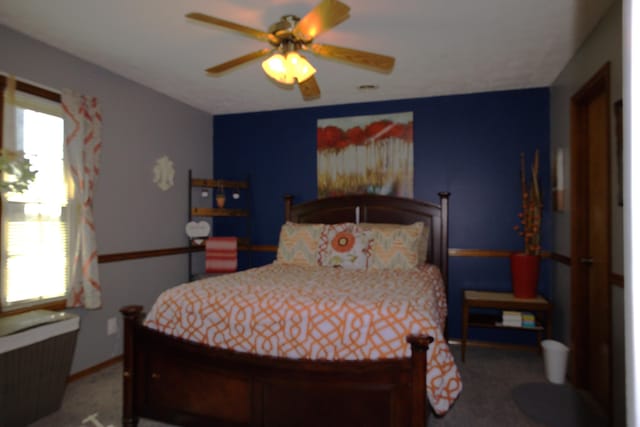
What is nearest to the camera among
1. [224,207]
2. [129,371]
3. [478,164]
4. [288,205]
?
[129,371]

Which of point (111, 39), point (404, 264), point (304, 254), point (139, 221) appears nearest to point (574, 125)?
point (404, 264)

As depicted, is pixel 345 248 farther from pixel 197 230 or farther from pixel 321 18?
pixel 321 18

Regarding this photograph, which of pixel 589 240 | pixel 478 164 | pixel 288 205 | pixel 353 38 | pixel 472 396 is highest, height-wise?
pixel 353 38

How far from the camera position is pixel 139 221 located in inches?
149

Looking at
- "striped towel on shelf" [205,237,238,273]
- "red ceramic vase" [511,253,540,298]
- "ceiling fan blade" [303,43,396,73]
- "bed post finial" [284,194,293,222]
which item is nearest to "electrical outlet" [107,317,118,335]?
"striped towel on shelf" [205,237,238,273]

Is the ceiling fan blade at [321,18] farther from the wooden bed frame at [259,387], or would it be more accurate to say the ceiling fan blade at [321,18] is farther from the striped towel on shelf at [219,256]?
the striped towel on shelf at [219,256]

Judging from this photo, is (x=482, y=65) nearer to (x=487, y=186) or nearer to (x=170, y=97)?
(x=487, y=186)

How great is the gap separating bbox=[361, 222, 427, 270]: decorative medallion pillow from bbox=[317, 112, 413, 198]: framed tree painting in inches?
30.3

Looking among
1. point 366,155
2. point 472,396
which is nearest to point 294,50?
point 366,155

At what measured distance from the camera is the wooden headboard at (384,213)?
13.2 ft

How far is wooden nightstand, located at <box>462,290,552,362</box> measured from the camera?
11.1 ft

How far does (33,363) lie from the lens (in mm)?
2371

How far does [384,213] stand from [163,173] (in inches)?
91.8

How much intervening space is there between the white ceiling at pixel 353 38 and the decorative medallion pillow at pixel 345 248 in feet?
4.69
